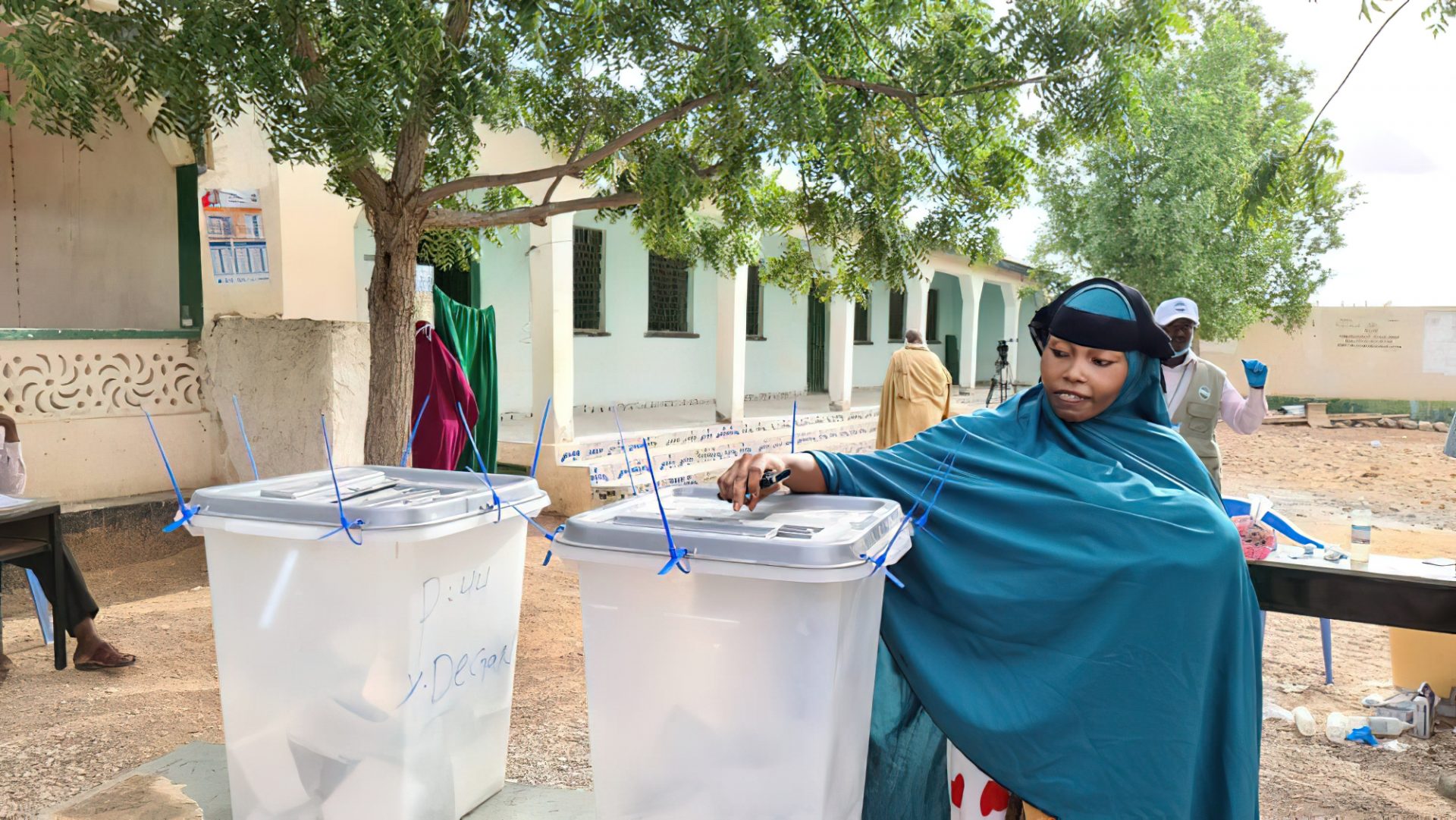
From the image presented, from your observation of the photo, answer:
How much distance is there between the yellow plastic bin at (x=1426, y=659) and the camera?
388 centimetres

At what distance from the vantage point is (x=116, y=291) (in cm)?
757

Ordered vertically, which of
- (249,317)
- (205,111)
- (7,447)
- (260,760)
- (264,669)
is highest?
(205,111)

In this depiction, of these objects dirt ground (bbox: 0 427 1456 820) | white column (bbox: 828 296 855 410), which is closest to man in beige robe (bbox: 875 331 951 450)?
dirt ground (bbox: 0 427 1456 820)

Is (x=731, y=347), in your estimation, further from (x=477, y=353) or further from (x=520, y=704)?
(x=520, y=704)

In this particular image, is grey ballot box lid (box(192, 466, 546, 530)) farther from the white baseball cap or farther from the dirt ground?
the white baseball cap

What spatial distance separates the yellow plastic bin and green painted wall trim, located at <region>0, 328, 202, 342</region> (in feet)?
22.2

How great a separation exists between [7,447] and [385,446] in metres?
1.46

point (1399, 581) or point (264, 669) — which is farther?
point (1399, 581)

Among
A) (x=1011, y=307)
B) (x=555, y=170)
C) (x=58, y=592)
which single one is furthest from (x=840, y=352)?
(x=58, y=592)

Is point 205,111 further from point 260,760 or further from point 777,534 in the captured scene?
point 777,534

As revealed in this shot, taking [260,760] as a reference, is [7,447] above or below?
above

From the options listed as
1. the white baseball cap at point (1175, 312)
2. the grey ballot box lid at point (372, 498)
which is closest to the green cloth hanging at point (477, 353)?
the grey ballot box lid at point (372, 498)

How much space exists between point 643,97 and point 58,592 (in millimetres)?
3399

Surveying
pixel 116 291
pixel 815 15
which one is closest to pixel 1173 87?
pixel 815 15
